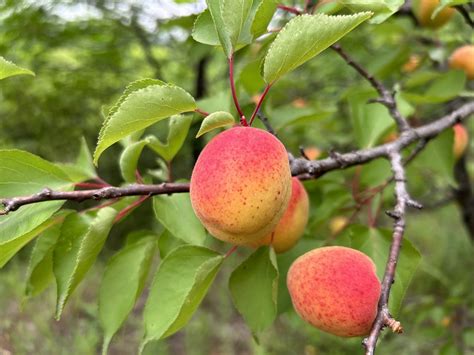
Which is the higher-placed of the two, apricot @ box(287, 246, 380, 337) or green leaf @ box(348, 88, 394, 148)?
apricot @ box(287, 246, 380, 337)

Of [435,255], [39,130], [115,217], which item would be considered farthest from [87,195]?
[435,255]

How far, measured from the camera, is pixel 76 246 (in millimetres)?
687

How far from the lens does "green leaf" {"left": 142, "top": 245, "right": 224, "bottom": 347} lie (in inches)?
25.9

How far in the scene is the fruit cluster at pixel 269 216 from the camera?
0.55m

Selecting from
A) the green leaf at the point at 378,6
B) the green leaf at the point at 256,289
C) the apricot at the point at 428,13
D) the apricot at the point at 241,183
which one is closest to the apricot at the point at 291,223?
the green leaf at the point at 256,289

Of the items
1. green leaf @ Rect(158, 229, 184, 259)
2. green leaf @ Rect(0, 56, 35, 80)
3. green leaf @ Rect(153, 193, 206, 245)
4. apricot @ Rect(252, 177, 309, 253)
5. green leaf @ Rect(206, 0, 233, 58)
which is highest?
green leaf @ Rect(0, 56, 35, 80)

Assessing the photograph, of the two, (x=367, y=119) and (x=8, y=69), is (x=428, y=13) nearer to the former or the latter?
(x=367, y=119)

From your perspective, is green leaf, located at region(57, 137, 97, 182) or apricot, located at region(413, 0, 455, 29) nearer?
green leaf, located at region(57, 137, 97, 182)

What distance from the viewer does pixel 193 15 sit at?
1103 mm

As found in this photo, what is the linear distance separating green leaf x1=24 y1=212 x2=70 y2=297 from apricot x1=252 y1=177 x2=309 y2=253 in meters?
0.30

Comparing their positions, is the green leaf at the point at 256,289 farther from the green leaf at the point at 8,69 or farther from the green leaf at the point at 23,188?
the green leaf at the point at 8,69

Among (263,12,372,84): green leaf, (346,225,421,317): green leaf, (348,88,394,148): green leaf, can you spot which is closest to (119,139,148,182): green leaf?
(263,12,372,84): green leaf

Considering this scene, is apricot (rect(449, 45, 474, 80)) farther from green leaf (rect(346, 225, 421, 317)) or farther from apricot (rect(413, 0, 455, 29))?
green leaf (rect(346, 225, 421, 317))

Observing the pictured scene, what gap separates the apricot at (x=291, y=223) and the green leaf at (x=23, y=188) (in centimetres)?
29
